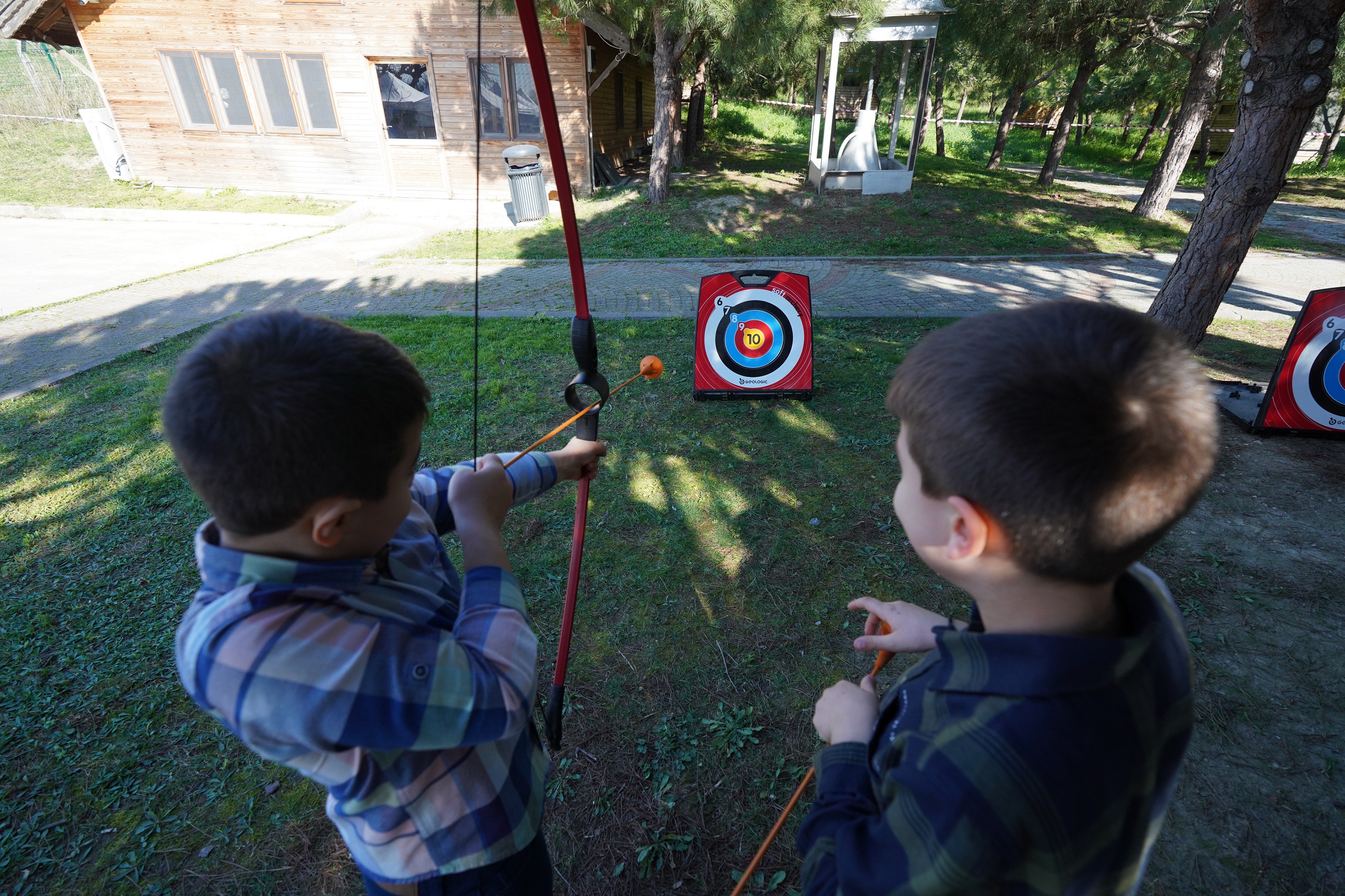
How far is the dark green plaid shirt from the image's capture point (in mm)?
636

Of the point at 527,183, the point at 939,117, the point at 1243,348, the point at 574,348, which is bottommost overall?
the point at 1243,348

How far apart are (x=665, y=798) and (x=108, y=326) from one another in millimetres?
6607

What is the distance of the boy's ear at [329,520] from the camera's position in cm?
74

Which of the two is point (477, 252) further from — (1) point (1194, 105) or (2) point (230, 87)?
(2) point (230, 87)

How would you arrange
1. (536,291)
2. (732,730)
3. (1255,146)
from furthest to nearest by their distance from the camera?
(536,291) < (1255,146) < (732,730)

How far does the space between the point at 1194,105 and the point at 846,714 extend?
35.6 ft

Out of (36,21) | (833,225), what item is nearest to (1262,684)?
(833,225)

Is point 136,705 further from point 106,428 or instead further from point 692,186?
point 692,186

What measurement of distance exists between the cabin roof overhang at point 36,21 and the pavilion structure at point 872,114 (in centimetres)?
1226

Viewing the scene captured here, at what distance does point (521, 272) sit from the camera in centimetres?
731

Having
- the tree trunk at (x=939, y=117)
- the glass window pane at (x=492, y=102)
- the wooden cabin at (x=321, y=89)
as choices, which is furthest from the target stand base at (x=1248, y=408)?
the tree trunk at (x=939, y=117)

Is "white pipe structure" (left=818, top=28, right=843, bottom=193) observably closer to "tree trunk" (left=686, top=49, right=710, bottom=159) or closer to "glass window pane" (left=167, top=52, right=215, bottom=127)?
"tree trunk" (left=686, top=49, right=710, bottom=159)

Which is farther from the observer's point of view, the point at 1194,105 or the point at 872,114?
the point at 872,114

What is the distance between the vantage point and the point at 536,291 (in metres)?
6.57
